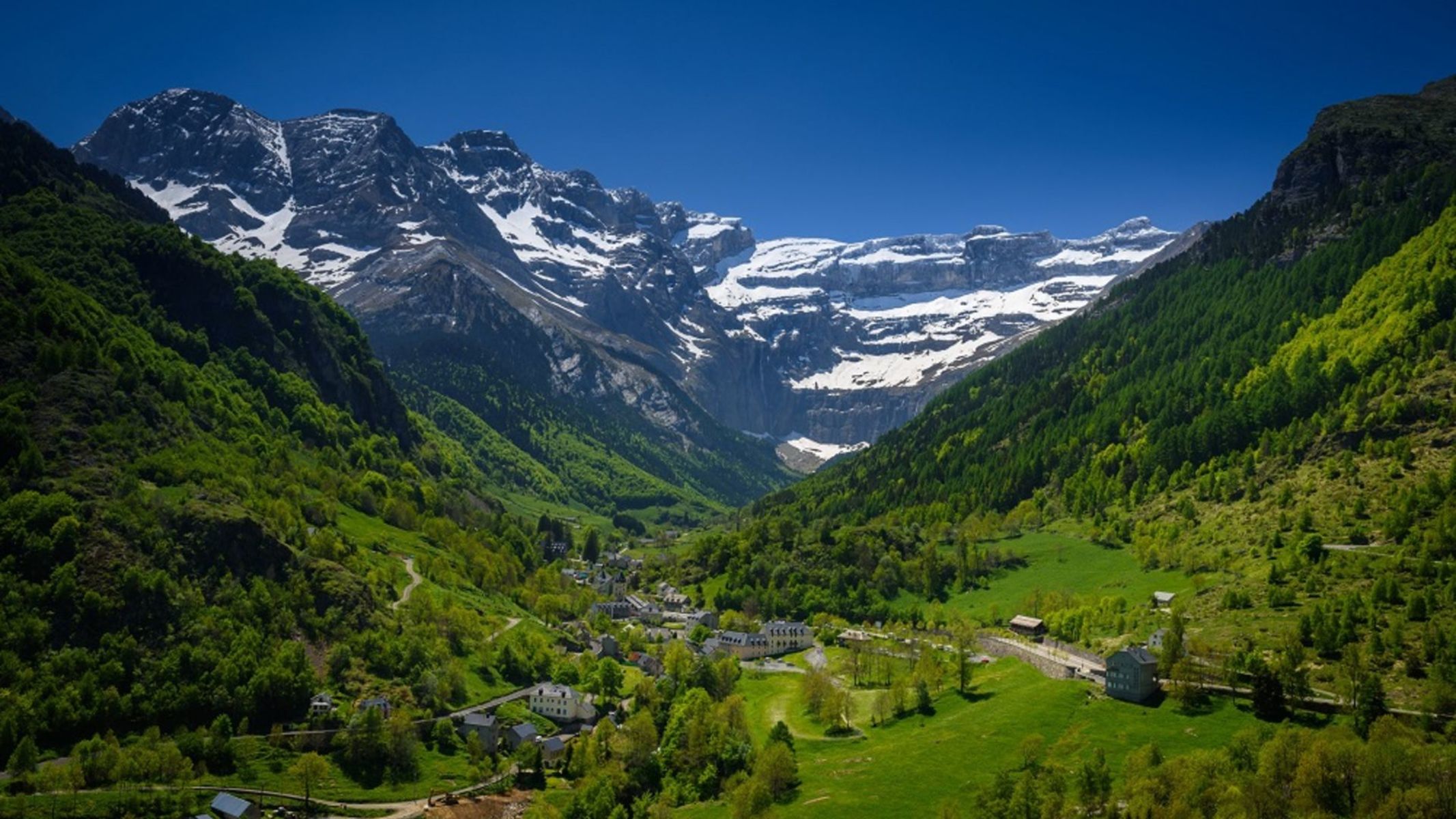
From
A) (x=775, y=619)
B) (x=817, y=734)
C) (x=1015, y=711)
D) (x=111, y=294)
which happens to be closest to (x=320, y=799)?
(x=817, y=734)

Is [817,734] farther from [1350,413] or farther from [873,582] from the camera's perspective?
[1350,413]

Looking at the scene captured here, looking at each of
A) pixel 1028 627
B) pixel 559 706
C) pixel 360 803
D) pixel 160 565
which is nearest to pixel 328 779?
pixel 360 803

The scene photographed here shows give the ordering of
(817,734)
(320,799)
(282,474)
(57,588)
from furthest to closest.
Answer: (282,474)
(817,734)
(57,588)
(320,799)

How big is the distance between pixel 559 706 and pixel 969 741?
5343cm

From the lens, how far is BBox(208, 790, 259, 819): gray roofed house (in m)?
83.4

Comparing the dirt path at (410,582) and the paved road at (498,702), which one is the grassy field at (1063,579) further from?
the dirt path at (410,582)

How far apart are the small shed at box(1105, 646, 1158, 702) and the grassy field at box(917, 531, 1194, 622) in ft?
117

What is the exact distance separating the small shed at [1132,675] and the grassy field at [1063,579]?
35740mm

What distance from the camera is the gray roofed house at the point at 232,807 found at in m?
83.4

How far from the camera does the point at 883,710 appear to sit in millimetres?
110438

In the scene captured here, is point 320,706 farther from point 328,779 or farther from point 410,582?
point 410,582

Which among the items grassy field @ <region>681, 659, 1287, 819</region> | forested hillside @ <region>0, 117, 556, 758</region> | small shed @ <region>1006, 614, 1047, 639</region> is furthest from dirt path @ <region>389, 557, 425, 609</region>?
small shed @ <region>1006, 614, 1047, 639</region>

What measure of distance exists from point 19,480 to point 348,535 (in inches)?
2051

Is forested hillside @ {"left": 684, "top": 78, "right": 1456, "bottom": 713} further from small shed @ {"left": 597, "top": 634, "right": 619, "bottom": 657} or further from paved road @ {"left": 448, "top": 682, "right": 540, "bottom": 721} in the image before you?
paved road @ {"left": 448, "top": 682, "right": 540, "bottom": 721}
